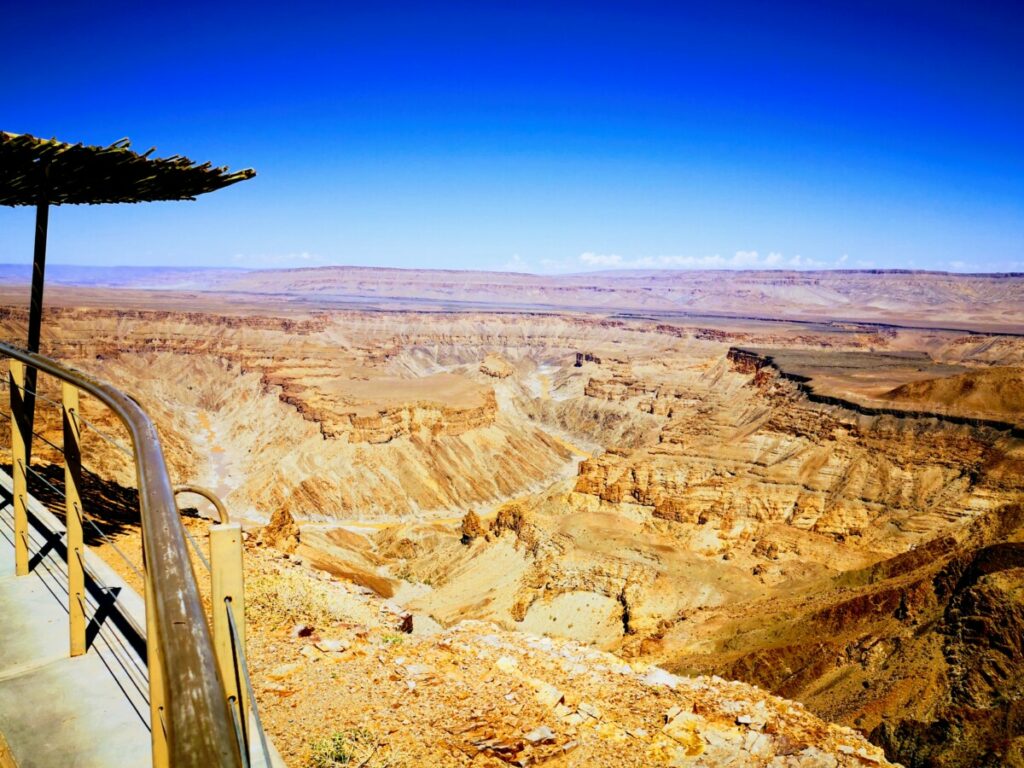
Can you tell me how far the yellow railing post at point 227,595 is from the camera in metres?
2.73

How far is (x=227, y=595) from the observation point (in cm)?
282

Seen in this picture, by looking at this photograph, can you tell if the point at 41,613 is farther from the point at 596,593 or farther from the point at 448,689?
the point at 596,593

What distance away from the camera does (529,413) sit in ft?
391

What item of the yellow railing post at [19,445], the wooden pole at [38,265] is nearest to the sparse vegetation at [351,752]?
the yellow railing post at [19,445]

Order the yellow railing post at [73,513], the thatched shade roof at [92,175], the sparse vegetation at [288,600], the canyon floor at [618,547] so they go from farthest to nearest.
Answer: the sparse vegetation at [288,600] → the canyon floor at [618,547] → the thatched shade roof at [92,175] → the yellow railing post at [73,513]

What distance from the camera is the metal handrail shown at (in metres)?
1.72

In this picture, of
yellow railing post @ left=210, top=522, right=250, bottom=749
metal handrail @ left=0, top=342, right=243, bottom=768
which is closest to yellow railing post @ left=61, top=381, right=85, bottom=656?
metal handrail @ left=0, top=342, right=243, bottom=768

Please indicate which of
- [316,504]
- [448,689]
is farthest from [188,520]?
[316,504]

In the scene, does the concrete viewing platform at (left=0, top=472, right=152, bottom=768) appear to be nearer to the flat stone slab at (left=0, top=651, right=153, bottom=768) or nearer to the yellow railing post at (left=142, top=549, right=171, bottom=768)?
the flat stone slab at (left=0, top=651, right=153, bottom=768)

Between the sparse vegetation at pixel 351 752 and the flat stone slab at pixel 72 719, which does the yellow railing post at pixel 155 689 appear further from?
the sparse vegetation at pixel 351 752

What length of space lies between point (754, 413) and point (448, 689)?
7809 centimetres

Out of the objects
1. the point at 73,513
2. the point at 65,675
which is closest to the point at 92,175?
the point at 73,513

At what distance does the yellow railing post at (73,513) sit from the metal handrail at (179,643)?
6.19 feet

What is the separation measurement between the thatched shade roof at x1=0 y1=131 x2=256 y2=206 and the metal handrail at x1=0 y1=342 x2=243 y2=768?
571 cm
